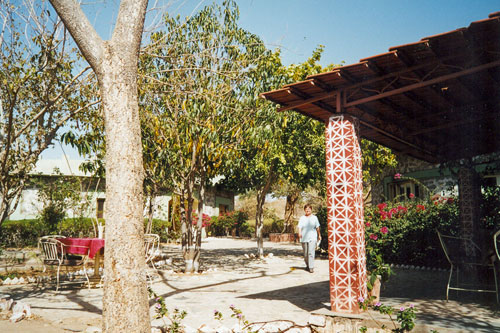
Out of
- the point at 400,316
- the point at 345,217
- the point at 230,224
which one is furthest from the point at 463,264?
the point at 230,224

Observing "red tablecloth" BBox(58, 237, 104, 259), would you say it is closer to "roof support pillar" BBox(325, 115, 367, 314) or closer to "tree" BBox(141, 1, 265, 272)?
"tree" BBox(141, 1, 265, 272)

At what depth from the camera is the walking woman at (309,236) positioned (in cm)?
985

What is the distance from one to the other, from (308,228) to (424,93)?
5.18 meters

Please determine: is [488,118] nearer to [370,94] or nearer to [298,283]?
[370,94]

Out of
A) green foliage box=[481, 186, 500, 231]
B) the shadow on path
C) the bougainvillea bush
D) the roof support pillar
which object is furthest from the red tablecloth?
green foliage box=[481, 186, 500, 231]

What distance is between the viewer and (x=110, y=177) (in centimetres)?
354

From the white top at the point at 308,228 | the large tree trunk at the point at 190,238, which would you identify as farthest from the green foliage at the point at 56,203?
the white top at the point at 308,228

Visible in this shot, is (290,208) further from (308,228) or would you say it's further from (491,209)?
(491,209)

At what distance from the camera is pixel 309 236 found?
998 cm

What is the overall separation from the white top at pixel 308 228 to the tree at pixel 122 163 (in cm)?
693

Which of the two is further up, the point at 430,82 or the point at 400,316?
the point at 430,82

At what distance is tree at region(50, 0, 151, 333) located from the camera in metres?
3.39

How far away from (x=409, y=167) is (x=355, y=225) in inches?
478

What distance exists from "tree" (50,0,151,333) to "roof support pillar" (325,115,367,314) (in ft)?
7.75
